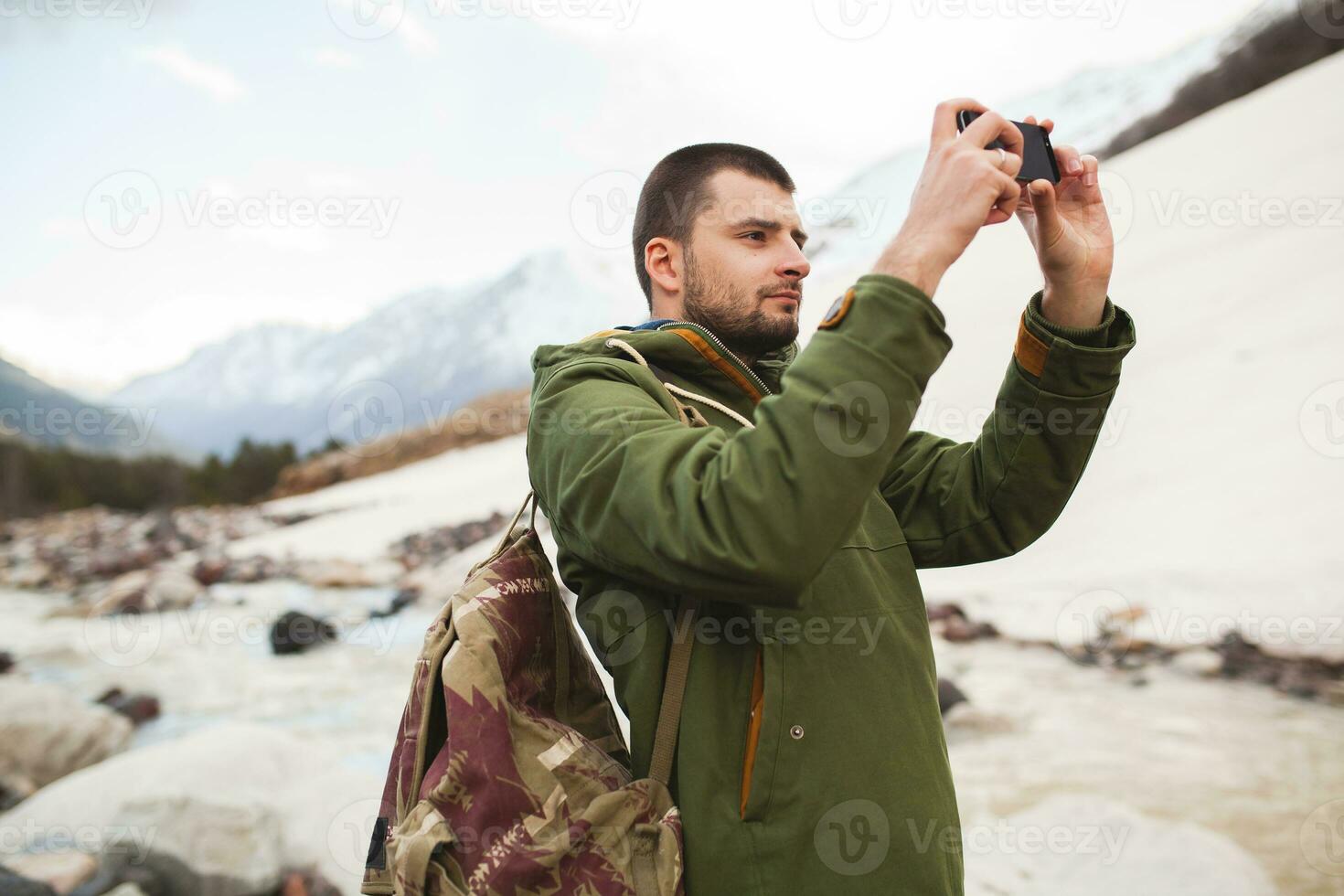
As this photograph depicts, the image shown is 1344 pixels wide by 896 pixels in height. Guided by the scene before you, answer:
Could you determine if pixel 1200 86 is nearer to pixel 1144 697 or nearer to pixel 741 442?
pixel 1144 697

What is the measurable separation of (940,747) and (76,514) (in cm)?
725

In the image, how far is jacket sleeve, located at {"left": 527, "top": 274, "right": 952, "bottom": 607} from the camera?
0.78m

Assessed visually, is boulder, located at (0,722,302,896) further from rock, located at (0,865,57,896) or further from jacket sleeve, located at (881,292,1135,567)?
jacket sleeve, located at (881,292,1135,567)

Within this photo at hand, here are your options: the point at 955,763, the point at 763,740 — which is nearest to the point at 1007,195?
the point at 763,740

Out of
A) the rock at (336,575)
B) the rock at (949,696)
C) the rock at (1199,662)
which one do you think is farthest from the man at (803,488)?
the rock at (336,575)

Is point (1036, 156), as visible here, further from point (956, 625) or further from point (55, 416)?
point (55, 416)

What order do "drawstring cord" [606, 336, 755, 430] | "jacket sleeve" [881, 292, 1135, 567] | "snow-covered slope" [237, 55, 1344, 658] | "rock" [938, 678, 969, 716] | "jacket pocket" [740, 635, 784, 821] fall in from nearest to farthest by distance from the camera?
1. "jacket pocket" [740, 635, 784, 821]
2. "drawstring cord" [606, 336, 755, 430]
3. "jacket sleeve" [881, 292, 1135, 567]
4. "rock" [938, 678, 969, 716]
5. "snow-covered slope" [237, 55, 1344, 658]

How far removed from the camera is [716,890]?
91cm

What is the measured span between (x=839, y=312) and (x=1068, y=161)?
584mm

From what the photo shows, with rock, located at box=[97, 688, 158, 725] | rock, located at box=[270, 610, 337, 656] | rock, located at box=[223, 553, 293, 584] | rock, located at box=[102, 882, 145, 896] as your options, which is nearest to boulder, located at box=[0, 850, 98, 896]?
rock, located at box=[102, 882, 145, 896]

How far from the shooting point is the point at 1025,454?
1.21m

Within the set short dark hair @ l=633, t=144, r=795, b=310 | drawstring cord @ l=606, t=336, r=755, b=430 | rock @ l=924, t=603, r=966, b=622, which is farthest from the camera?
rock @ l=924, t=603, r=966, b=622

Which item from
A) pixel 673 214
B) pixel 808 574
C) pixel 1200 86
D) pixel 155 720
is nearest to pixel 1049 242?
pixel 673 214

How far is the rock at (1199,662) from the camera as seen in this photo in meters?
3.15
